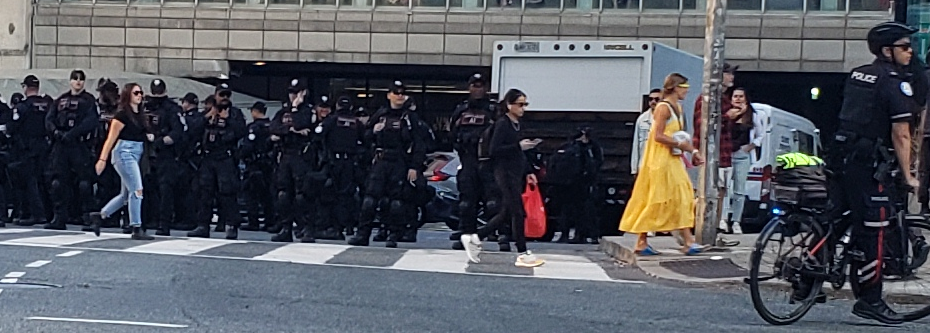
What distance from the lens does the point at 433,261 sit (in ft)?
37.3

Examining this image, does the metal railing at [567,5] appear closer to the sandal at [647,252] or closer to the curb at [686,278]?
the curb at [686,278]

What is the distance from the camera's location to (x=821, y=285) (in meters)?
7.96

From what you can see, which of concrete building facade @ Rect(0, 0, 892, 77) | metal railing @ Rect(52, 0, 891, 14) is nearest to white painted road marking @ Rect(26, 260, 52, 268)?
concrete building facade @ Rect(0, 0, 892, 77)

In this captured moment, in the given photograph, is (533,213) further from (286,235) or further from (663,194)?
(286,235)

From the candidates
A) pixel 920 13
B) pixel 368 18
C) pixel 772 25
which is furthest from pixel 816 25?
pixel 920 13

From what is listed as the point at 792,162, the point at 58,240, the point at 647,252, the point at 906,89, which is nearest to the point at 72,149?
the point at 58,240

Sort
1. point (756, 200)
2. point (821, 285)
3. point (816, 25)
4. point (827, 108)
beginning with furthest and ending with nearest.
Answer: point (827, 108), point (816, 25), point (756, 200), point (821, 285)

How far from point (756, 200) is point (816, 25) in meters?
12.9

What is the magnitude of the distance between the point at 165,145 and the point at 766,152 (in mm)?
7491

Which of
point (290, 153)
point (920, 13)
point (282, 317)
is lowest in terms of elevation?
point (282, 317)

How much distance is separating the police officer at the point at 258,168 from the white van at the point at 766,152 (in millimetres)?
5525

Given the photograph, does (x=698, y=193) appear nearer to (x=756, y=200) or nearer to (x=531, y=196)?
(x=531, y=196)

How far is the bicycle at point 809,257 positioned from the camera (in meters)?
7.82

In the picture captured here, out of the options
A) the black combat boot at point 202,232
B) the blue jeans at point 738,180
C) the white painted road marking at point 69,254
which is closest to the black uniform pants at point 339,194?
the black combat boot at point 202,232
